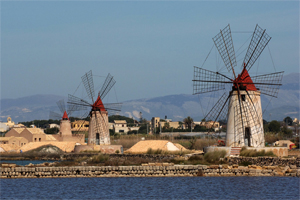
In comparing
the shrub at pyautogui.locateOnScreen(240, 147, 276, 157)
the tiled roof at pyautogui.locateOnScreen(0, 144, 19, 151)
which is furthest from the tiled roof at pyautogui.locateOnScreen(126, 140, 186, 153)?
the tiled roof at pyautogui.locateOnScreen(0, 144, 19, 151)

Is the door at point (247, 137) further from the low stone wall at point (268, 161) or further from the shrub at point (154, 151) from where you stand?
the shrub at point (154, 151)

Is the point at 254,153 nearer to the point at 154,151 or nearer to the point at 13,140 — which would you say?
the point at 154,151

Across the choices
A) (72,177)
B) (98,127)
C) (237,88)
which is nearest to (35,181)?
(72,177)

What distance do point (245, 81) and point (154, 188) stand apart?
12258mm

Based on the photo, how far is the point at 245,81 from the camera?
3172 cm

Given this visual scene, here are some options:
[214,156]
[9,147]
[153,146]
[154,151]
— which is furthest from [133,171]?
[9,147]

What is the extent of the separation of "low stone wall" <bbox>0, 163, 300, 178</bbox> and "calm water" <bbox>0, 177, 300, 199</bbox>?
0.87 m

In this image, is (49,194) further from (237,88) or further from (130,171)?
(237,88)

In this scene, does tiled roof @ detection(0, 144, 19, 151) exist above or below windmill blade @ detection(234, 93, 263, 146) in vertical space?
below

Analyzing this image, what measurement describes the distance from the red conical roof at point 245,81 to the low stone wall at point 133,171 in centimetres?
672

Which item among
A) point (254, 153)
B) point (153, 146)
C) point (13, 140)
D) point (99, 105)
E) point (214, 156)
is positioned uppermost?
point (99, 105)

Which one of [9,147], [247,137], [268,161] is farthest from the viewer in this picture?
[9,147]

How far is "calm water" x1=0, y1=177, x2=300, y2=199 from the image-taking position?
20.1m

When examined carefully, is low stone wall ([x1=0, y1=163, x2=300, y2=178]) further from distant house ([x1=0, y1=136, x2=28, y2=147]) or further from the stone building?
the stone building
